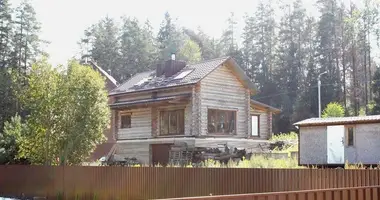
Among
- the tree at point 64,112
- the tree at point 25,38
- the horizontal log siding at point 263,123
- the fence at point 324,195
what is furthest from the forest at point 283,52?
the fence at point 324,195

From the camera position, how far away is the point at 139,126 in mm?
33875

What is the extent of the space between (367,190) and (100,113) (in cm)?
1868

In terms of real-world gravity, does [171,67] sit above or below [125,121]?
above

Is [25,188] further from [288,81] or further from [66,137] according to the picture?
[288,81]

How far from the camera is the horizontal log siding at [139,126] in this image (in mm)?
33169

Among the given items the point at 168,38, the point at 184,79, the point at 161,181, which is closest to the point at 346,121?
the point at 161,181

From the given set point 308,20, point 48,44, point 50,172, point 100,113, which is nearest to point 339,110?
point 100,113

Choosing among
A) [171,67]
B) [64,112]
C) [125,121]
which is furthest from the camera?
[125,121]

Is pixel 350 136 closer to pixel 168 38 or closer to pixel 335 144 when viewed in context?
pixel 335 144

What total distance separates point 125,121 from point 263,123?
31.1 ft

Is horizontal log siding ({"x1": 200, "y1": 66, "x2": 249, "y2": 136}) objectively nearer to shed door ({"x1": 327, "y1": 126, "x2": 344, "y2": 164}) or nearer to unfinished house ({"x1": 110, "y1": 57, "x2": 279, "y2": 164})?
unfinished house ({"x1": 110, "y1": 57, "x2": 279, "y2": 164})

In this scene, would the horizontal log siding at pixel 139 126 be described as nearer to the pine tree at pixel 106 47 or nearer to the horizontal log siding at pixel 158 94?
the horizontal log siding at pixel 158 94

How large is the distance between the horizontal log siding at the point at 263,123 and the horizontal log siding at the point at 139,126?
7249mm

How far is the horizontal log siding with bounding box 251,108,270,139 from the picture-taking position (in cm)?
3552
